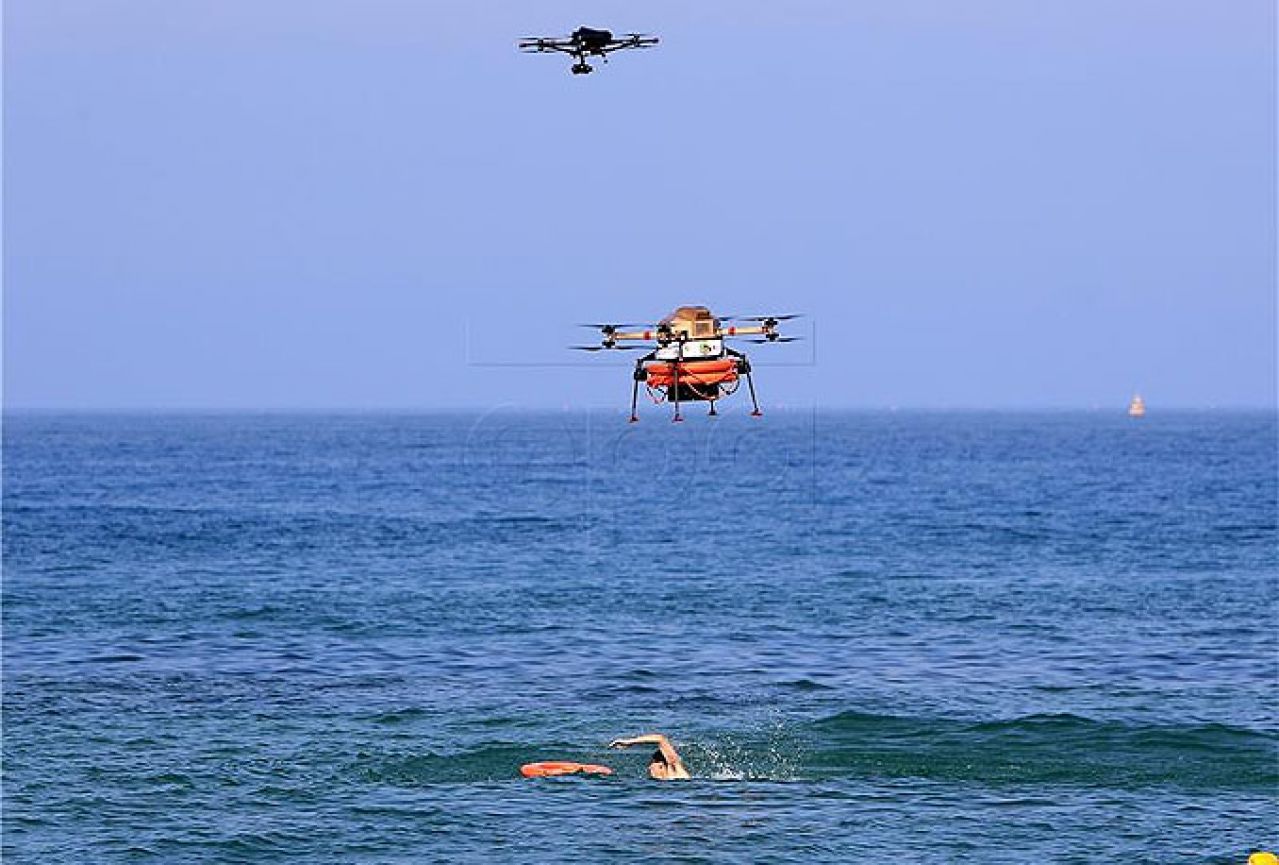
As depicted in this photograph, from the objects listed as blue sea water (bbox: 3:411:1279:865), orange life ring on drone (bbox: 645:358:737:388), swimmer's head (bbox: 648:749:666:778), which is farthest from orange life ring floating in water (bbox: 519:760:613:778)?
orange life ring on drone (bbox: 645:358:737:388)

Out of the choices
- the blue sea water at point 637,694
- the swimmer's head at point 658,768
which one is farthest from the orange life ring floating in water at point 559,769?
the swimmer's head at point 658,768

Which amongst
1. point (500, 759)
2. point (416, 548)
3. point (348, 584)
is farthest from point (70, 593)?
point (500, 759)

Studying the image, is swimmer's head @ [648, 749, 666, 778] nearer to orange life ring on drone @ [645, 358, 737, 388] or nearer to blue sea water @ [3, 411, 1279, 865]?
blue sea water @ [3, 411, 1279, 865]

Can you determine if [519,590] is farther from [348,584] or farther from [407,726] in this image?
[407,726]

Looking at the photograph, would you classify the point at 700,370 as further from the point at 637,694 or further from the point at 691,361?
the point at 637,694

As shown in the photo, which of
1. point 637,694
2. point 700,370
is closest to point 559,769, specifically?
point 637,694
